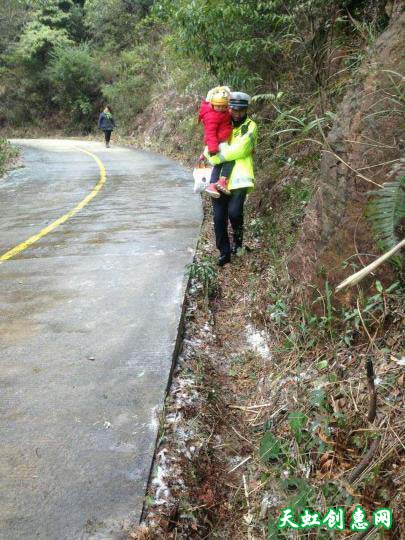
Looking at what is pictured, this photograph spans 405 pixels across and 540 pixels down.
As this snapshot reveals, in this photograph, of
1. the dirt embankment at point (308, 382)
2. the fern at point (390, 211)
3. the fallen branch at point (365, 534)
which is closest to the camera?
the fallen branch at point (365, 534)

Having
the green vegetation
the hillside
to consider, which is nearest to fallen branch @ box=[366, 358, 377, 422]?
the hillside

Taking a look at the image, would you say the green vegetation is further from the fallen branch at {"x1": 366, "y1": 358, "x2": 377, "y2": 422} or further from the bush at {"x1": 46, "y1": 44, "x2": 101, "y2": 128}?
the bush at {"x1": 46, "y1": 44, "x2": 101, "y2": 128}

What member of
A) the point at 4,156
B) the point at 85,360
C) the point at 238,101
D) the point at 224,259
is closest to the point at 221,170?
the point at 238,101

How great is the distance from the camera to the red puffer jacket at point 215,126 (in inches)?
230

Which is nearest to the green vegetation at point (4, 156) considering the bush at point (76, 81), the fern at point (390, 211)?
the fern at point (390, 211)

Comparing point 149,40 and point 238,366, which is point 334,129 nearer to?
point 238,366

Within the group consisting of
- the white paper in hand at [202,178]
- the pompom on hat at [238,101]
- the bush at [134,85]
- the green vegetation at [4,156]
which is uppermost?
the bush at [134,85]

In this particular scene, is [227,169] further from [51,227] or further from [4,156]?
[4,156]

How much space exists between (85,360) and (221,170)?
299 centimetres

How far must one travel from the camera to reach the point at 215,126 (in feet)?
19.2

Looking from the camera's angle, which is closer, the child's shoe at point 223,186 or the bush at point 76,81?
the child's shoe at point 223,186

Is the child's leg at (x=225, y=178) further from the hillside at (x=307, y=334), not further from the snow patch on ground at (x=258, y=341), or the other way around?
the snow patch on ground at (x=258, y=341)

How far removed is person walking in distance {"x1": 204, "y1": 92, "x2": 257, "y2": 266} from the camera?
5.81 meters

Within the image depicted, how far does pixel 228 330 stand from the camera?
5.11 meters
